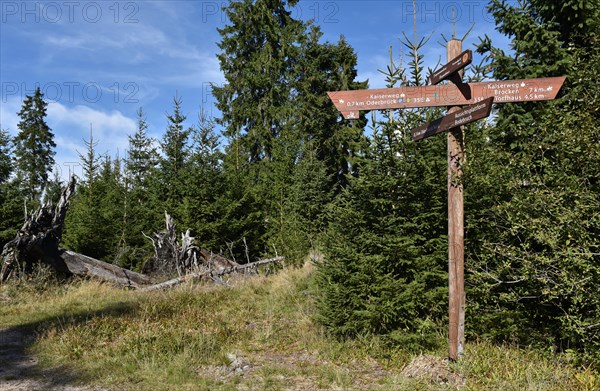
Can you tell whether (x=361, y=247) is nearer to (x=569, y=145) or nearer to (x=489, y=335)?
(x=489, y=335)

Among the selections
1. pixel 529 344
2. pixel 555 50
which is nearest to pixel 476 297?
pixel 529 344

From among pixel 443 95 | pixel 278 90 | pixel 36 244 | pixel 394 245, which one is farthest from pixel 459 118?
pixel 278 90

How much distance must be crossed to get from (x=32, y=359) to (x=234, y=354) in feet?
10.7

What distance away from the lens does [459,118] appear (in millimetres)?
5383

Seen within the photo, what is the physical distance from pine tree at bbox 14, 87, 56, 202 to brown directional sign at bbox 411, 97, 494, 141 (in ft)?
131

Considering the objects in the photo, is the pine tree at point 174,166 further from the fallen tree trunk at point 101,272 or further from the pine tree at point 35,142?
the pine tree at point 35,142

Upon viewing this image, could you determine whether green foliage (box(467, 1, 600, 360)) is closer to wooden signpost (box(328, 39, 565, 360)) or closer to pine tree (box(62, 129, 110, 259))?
wooden signpost (box(328, 39, 565, 360))

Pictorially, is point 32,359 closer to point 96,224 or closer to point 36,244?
point 36,244

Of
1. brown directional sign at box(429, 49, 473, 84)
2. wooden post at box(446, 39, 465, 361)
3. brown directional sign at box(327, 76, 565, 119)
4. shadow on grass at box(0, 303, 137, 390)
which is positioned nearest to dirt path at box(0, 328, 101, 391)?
shadow on grass at box(0, 303, 137, 390)

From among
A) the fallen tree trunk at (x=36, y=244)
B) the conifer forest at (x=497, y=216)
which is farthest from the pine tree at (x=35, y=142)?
the conifer forest at (x=497, y=216)

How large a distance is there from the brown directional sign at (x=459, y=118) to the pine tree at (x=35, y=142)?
40059mm

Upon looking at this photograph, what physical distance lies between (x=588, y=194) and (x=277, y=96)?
80.0 ft

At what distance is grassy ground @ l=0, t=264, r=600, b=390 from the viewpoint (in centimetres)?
536

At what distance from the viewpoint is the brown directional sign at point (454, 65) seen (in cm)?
515
